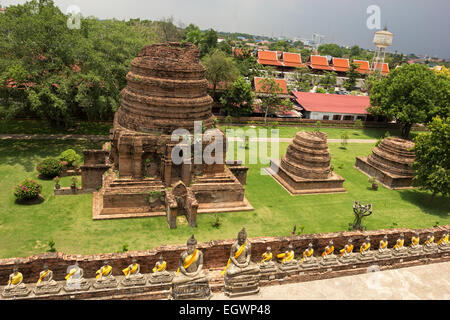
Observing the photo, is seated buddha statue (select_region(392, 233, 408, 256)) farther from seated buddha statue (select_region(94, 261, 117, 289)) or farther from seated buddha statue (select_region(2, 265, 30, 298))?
seated buddha statue (select_region(2, 265, 30, 298))

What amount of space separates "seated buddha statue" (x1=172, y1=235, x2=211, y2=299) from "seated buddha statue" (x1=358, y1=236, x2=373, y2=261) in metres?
6.89

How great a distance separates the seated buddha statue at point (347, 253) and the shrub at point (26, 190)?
1565 cm

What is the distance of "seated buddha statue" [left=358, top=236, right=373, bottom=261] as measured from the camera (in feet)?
45.5

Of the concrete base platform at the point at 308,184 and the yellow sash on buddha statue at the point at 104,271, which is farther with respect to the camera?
the concrete base platform at the point at 308,184

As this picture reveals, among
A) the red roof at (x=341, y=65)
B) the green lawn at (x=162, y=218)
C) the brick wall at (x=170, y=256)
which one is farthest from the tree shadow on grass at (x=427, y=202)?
the red roof at (x=341, y=65)

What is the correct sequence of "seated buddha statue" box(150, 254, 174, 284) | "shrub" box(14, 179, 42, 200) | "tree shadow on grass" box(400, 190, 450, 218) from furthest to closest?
Result: "tree shadow on grass" box(400, 190, 450, 218)
"shrub" box(14, 179, 42, 200)
"seated buddha statue" box(150, 254, 174, 284)

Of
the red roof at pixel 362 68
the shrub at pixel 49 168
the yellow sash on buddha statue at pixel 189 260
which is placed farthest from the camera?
the red roof at pixel 362 68

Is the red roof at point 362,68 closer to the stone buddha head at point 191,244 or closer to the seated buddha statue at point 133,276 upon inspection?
the stone buddha head at point 191,244

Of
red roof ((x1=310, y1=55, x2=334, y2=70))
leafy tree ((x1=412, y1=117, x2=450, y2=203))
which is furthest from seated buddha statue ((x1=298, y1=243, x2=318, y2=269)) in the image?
red roof ((x1=310, y1=55, x2=334, y2=70))

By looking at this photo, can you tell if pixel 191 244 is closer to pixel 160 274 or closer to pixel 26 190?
pixel 160 274

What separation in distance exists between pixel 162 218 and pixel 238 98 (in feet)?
71.6

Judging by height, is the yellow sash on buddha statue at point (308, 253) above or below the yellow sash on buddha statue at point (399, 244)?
above

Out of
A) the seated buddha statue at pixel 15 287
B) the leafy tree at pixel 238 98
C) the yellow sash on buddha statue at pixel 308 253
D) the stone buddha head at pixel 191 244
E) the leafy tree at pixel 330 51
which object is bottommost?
the yellow sash on buddha statue at pixel 308 253

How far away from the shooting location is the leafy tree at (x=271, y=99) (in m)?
37.6
